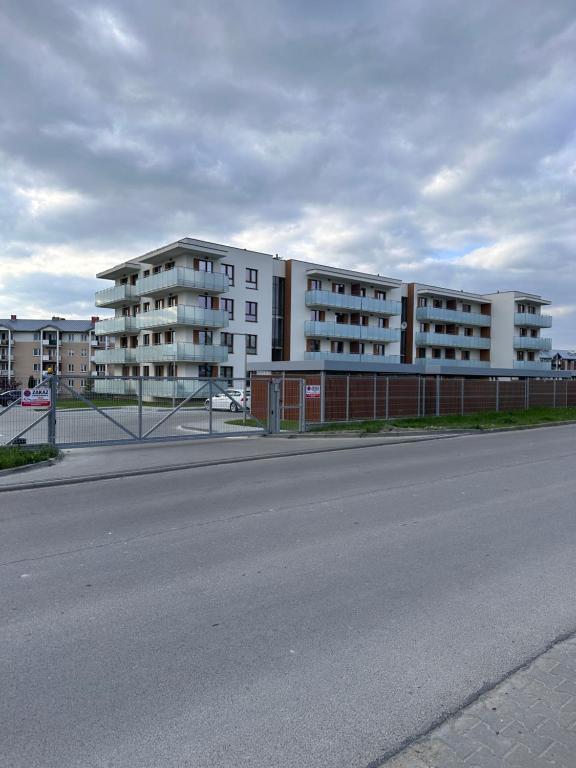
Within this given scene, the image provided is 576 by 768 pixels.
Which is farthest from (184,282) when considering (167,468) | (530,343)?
(530,343)

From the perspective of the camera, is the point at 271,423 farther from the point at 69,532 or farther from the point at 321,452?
the point at 69,532

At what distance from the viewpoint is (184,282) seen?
4306 centimetres

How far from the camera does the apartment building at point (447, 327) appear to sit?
62.7 meters

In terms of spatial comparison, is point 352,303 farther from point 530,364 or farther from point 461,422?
point 461,422

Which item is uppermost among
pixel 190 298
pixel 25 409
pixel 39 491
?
pixel 190 298

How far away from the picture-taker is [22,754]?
2.77 meters

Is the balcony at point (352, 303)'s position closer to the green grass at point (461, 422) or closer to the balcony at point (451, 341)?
the balcony at point (451, 341)

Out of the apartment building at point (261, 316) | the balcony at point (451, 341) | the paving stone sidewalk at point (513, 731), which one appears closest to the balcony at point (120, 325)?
the apartment building at point (261, 316)

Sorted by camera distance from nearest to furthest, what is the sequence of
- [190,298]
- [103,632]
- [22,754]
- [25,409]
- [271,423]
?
[22,754]
[103,632]
[25,409]
[271,423]
[190,298]

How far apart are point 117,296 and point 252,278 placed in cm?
1296

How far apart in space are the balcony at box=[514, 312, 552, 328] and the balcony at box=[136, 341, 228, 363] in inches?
1506

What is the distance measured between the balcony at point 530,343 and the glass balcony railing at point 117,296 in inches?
1695

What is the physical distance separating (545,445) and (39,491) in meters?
13.5

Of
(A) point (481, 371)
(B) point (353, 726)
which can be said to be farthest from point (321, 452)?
(A) point (481, 371)
